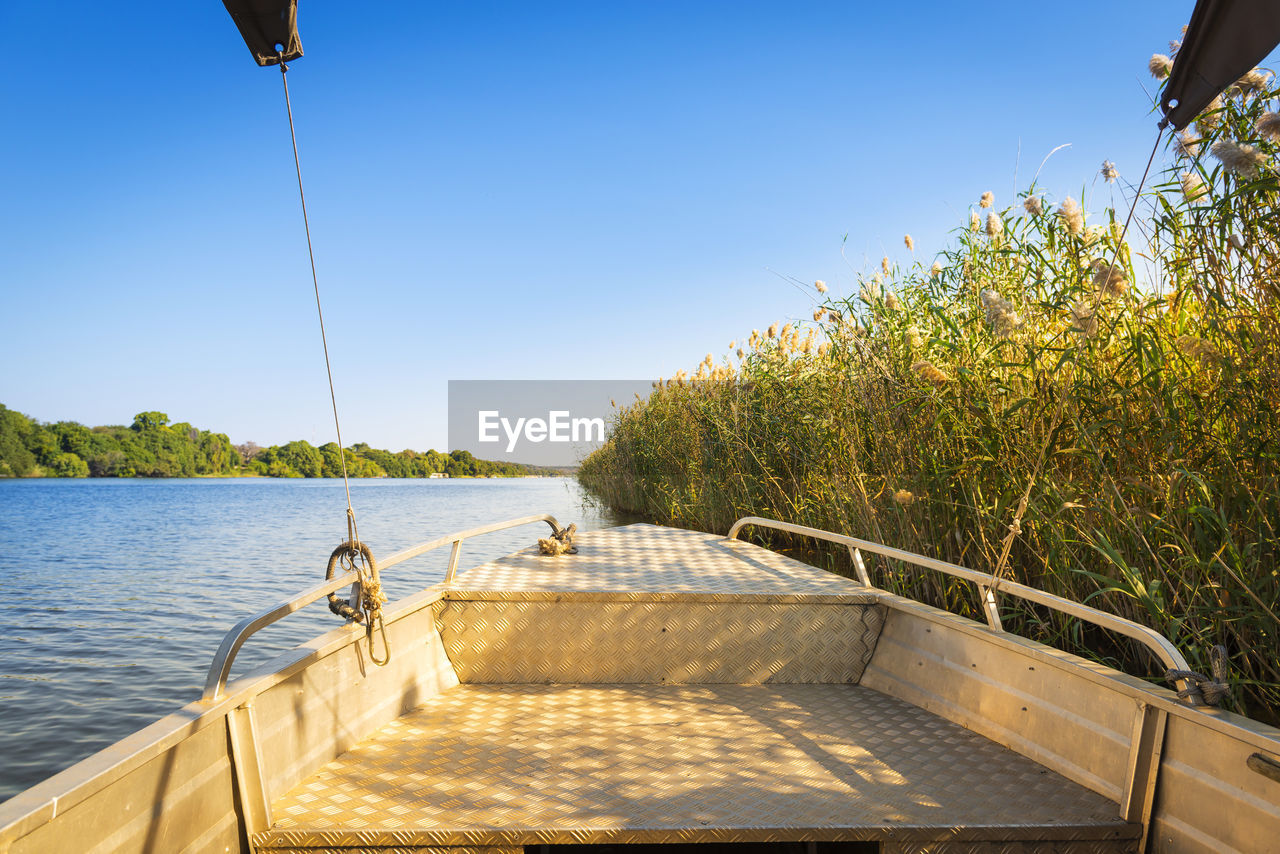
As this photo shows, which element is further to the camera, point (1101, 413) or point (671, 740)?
point (1101, 413)

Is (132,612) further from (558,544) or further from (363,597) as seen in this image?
(363,597)

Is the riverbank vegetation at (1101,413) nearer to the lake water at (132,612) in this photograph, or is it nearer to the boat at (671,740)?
the boat at (671,740)

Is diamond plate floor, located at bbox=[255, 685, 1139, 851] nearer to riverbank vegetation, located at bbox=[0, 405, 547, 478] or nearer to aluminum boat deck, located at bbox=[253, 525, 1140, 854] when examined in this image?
aluminum boat deck, located at bbox=[253, 525, 1140, 854]

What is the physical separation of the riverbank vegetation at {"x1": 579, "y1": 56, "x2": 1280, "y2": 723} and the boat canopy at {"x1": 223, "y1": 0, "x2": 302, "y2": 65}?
2134 millimetres

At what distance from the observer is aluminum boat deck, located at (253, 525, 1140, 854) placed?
5.98 feet

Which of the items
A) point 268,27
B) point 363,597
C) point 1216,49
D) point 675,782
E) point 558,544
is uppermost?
point 268,27

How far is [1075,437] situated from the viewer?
317 centimetres

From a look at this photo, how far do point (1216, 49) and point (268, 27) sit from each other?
234 cm

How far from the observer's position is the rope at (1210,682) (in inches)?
68.7

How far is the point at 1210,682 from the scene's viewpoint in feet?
5.82

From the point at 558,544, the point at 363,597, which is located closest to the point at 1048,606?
the point at 363,597

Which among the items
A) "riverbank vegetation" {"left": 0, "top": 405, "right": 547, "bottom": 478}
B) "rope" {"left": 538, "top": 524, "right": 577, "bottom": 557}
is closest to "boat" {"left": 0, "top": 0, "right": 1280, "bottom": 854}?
"rope" {"left": 538, "top": 524, "right": 577, "bottom": 557}

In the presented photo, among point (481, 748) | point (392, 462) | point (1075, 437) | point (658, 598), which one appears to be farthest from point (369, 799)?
point (392, 462)

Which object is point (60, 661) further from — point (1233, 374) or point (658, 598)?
point (1233, 374)
